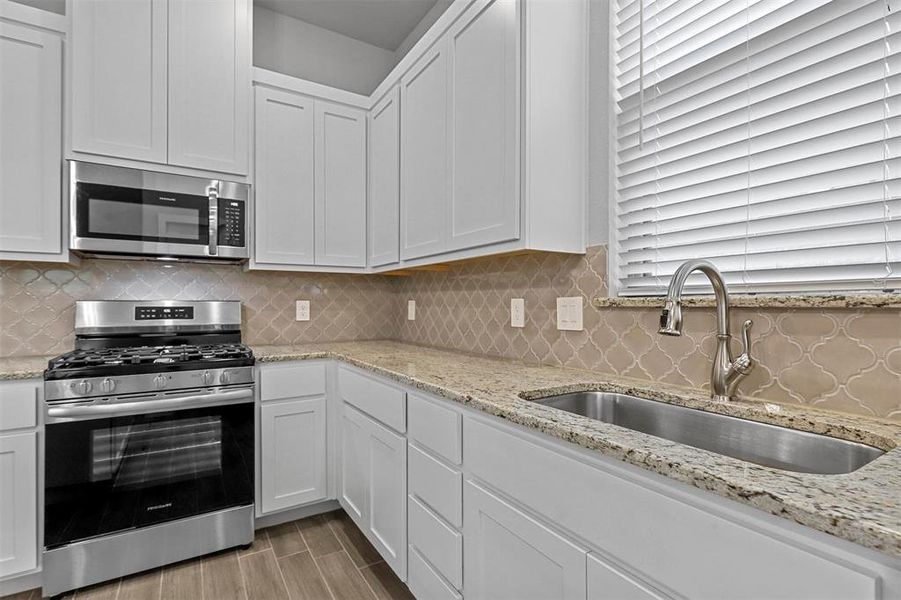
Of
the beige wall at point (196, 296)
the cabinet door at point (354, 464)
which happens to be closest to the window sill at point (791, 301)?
the cabinet door at point (354, 464)

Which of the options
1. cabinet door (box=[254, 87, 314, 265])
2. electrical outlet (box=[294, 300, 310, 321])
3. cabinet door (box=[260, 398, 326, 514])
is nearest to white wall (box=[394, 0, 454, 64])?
cabinet door (box=[254, 87, 314, 265])

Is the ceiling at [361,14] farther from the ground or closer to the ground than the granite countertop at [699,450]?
farther from the ground

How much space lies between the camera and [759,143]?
4.05 feet

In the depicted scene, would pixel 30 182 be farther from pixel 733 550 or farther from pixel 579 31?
pixel 733 550

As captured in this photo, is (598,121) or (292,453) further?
(292,453)

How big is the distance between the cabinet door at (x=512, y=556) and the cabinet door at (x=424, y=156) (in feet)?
3.70

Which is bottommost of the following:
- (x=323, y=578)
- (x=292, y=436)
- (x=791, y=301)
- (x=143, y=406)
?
(x=323, y=578)

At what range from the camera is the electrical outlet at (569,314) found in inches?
68.8

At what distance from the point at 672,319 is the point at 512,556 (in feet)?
2.29

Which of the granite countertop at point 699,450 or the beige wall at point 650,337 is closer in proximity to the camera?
the granite countertop at point 699,450

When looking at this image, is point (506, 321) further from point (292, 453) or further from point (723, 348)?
point (292, 453)

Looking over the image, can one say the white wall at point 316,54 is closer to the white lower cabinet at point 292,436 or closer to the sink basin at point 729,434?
the white lower cabinet at point 292,436

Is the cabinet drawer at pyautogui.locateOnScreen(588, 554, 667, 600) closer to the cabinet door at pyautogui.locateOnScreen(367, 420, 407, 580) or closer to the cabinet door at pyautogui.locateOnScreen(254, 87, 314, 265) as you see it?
the cabinet door at pyautogui.locateOnScreen(367, 420, 407, 580)

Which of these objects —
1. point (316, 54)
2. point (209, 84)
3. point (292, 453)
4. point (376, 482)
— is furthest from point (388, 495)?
point (316, 54)
